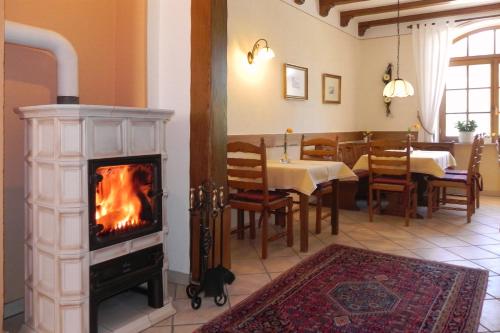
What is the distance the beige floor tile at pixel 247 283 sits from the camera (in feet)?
8.93

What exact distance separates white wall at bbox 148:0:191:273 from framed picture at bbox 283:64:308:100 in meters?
2.48

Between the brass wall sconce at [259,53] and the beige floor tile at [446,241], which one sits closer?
the beige floor tile at [446,241]

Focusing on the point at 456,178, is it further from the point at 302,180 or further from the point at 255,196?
the point at 255,196

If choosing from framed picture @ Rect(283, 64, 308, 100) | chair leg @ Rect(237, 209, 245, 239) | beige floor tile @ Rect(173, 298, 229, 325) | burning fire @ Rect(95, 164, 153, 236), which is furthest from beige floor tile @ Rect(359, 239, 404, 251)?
burning fire @ Rect(95, 164, 153, 236)

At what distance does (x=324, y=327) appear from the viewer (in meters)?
2.20

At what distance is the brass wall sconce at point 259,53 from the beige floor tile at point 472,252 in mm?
2597

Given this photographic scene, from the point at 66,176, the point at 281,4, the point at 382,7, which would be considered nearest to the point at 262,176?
the point at 66,176

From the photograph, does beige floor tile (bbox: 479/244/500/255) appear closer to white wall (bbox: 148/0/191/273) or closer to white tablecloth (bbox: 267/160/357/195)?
white tablecloth (bbox: 267/160/357/195)

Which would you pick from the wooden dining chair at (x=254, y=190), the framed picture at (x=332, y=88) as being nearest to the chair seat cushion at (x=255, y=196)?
the wooden dining chair at (x=254, y=190)

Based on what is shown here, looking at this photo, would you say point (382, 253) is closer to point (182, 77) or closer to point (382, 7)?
point (182, 77)

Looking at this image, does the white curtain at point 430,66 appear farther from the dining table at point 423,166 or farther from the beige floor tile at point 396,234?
the beige floor tile at point 396,234

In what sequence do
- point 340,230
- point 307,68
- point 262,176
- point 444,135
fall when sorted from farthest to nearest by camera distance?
point 444,135 → point 307,68 → point 340,230 → point 262,176

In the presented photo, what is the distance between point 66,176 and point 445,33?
245 inches

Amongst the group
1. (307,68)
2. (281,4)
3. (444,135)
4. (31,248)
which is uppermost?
(281,4)
